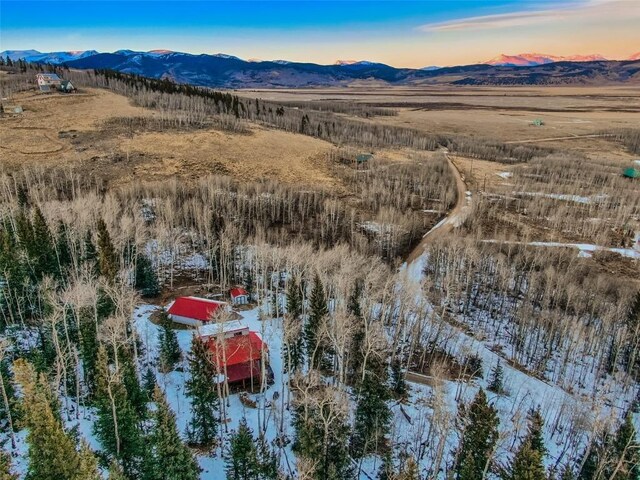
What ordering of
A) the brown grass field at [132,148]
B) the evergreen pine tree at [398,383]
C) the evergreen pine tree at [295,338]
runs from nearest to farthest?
1. the evergreen pine tree at [398,383]
2. the evergreen pine tree at [295,338]
3. the brown grass field at [132,148]

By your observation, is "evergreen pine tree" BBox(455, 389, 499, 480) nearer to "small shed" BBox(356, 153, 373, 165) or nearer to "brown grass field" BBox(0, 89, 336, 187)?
"brown grass field" BBox(0, 89, 336, 187)

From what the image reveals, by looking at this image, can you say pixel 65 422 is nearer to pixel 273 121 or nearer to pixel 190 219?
pixel 190 219

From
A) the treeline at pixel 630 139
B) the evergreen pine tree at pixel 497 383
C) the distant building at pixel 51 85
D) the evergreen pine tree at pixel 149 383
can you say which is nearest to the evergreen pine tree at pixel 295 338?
the evergreen pine tree at pixel 149 383

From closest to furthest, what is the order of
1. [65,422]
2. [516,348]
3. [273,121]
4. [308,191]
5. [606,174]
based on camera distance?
[65,422]
[516,348]
[308,191]
[606,174]
[273,121]

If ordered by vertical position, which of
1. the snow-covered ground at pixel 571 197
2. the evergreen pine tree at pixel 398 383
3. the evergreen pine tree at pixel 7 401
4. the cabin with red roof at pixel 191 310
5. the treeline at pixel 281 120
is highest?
the treeline at pixel 281 120

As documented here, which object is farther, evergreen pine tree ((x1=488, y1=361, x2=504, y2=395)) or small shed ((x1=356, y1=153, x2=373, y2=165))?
small shed ((x1=356, y1=153, x2=373, y2=165))

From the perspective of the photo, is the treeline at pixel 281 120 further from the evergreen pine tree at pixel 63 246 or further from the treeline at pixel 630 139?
the evergreen pine tree at pixel 63 246

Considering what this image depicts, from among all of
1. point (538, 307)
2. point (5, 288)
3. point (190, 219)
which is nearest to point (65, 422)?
point (5, 288)

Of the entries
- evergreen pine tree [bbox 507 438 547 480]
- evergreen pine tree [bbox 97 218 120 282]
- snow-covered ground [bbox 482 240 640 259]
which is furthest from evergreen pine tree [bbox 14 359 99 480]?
snow-covered ground [bbox 482 240 640 259]
